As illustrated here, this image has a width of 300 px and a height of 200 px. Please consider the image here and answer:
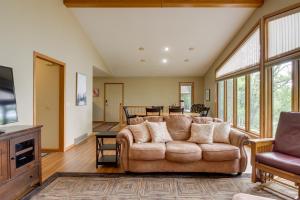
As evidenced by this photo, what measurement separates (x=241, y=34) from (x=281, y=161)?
4.09 m

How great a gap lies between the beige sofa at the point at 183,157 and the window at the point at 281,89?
129 cm

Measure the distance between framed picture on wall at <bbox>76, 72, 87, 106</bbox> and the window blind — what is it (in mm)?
4649

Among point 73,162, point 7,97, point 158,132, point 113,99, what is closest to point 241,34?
point 158,132

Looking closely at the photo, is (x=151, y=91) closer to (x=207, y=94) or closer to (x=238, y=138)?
(x=207, y=94)

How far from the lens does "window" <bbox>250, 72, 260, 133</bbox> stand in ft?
16.7

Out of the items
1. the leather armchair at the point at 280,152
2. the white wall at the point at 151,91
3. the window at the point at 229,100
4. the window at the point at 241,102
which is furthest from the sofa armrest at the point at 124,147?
the white wall at the point at 151,91

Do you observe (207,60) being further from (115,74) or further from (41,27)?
(41,27)

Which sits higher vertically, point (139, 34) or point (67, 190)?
point (139, 34)

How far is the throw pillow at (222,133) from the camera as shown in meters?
3.70

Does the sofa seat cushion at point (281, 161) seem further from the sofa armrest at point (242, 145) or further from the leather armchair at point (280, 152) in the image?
the sofa armrest at point (242, 145)

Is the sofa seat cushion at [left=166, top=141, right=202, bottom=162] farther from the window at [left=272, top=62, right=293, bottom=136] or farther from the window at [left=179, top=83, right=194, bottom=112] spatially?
the window at [left=179, top=83, right=194, bottom=112]

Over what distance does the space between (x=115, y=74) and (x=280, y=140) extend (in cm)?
773

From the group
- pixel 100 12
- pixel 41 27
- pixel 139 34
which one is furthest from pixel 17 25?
pixel 139 34

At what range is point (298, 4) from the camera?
3389 millimetres
